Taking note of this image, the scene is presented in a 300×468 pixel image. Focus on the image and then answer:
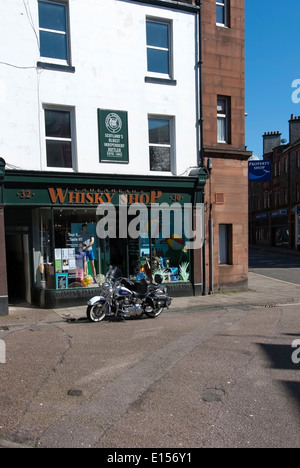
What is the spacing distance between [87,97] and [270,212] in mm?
37562

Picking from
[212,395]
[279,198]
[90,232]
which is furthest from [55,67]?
[279,198]

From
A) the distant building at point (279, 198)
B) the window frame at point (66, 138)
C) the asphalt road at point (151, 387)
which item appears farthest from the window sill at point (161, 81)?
the distant building at point (279, 198)

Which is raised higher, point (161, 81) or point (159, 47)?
point (159, 47)

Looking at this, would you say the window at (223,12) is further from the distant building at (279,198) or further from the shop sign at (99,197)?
the distant building at (279,198)

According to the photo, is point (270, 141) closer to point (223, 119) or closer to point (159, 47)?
point (223, 119)

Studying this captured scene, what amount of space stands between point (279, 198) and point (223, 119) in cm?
3176

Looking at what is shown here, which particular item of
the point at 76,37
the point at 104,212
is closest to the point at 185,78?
the point at 76,37

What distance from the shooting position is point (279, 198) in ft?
143

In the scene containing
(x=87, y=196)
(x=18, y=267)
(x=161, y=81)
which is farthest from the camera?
(x=18, y=267)

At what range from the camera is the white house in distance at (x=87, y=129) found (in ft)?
35.2

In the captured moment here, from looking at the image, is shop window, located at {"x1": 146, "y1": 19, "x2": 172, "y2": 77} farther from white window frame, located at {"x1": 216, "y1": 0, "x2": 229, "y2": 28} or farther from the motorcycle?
the motorcycle

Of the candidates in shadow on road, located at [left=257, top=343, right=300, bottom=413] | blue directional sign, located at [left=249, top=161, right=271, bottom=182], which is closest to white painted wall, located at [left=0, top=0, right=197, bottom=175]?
blue directional sign, located at [left=249, top=161, right=271, bottom=182]

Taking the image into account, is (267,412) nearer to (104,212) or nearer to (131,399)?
(131,399)

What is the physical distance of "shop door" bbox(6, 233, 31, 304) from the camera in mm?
12336
